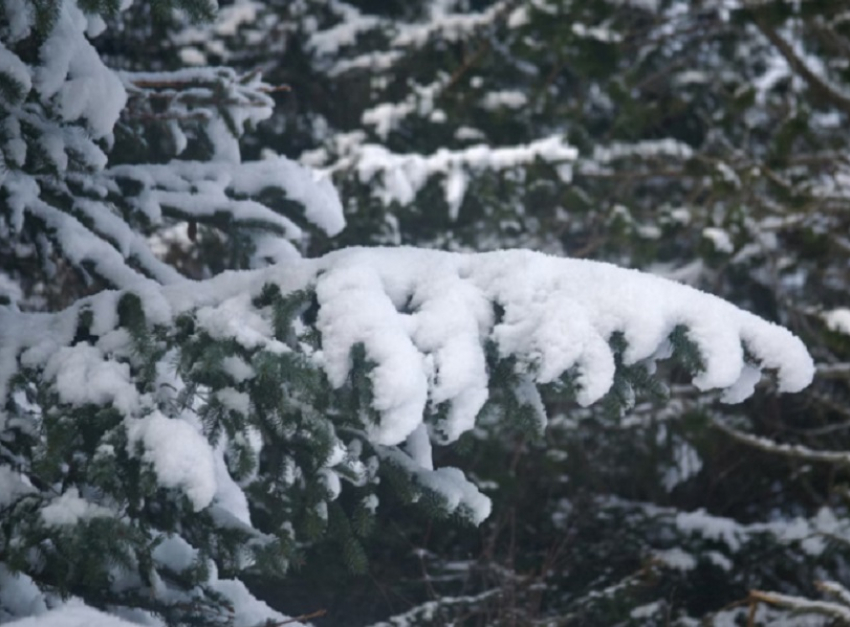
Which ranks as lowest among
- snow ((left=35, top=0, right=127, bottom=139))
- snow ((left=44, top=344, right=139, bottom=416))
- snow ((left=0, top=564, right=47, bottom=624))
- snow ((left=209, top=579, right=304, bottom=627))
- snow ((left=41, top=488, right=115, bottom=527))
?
snow ((left=209, top=579, right=304, bottom=627))

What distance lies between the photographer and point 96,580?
2.08 m

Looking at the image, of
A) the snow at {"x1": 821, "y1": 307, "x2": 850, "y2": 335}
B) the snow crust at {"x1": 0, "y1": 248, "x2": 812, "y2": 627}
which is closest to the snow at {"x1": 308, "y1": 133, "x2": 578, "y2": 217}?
the snow at {"x1": 821, "y1": 307, "x2": 850, "y2": 335}

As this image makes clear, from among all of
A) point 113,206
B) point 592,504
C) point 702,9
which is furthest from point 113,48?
point 592,504

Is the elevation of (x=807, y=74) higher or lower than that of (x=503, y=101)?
higher

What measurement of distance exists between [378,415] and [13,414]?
1032 mm

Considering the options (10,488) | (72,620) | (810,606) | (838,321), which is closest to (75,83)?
(10,488)

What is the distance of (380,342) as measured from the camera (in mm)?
1945

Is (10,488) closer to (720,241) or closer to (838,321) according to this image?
(838,321)

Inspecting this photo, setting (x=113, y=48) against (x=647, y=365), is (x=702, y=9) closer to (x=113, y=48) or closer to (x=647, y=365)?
(x=113, y=48)

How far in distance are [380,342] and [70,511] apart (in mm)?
809

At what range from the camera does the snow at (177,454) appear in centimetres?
198

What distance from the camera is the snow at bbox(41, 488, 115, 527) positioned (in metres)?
2.08

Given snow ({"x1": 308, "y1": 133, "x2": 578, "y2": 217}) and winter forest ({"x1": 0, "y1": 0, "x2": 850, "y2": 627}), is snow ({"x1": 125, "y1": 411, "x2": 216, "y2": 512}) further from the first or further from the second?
snow ({"x1": 308, "y1": 133, "x2": 578, "y2": 217})

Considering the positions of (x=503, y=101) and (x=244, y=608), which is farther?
(x=503, y=101)
